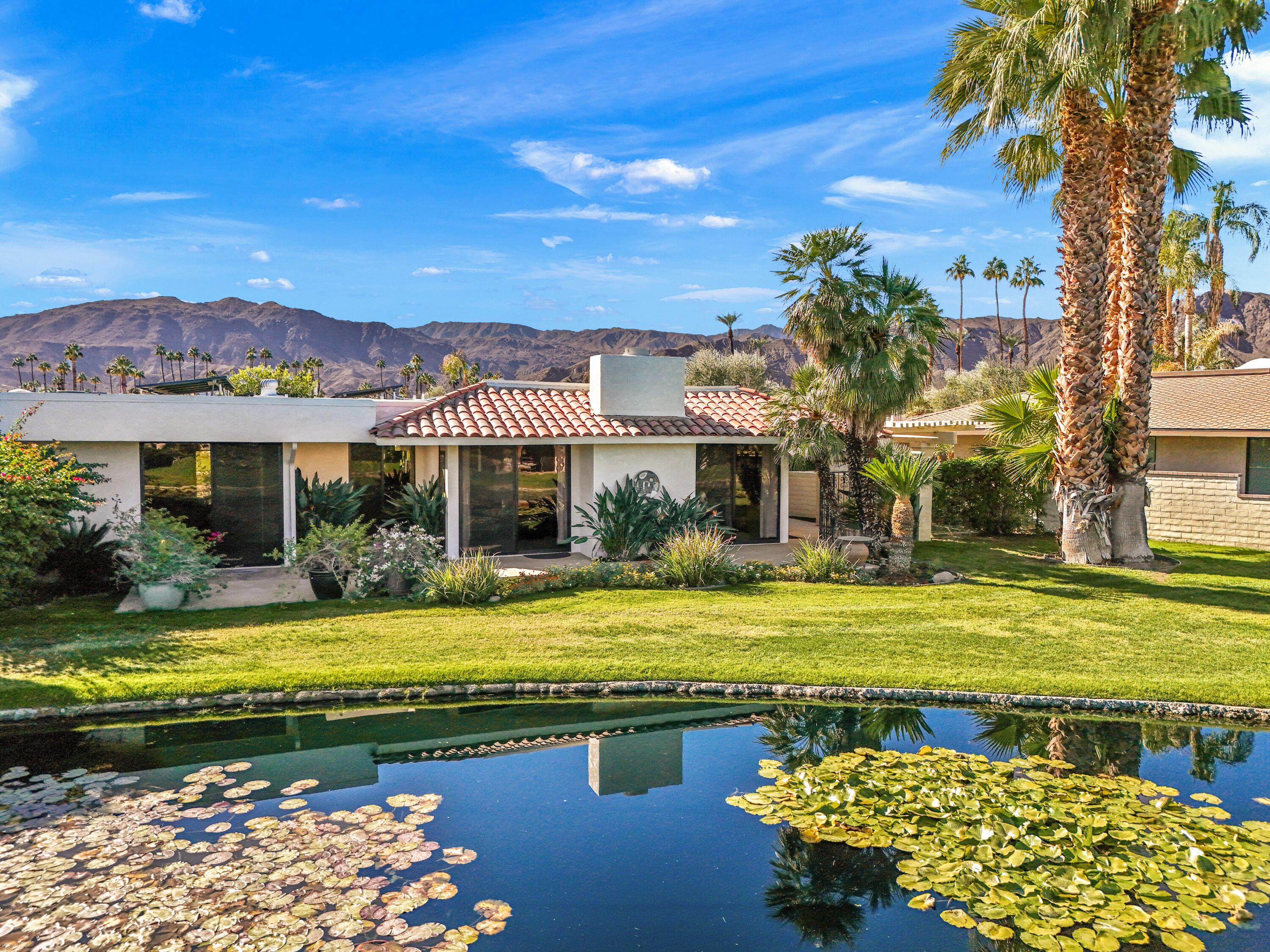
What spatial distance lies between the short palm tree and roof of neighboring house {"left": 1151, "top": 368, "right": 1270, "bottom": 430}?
24.0 feet

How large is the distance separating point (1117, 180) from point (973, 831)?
591 inches

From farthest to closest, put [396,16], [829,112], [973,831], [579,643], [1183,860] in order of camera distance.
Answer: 1. [829,112]
2. [396,16]
3. [579,643]
4. [973,831]
5. [1183,860]

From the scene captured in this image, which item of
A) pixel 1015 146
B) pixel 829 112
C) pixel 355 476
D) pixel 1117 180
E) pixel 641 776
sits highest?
pixel 829 112

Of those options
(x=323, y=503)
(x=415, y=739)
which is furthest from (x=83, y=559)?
(x=415, y=739)

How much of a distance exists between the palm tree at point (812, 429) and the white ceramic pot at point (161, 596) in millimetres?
11707

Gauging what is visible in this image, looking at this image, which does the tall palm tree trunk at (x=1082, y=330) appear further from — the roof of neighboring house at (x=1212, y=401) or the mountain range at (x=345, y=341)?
the mountain range at (x=345, y=341)

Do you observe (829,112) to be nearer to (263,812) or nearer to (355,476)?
(355,476)

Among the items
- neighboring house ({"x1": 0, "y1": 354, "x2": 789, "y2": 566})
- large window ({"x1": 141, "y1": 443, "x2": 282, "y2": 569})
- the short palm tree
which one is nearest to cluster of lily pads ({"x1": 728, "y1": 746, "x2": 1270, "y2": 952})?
the short palm tree

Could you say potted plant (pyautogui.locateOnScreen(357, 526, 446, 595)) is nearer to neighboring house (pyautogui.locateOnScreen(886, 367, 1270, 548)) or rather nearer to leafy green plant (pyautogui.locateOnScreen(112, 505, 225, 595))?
leafy green plant (pyautogui.locateOnScreen(112, 505, 225, 595))

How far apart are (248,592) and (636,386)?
8.90 meters

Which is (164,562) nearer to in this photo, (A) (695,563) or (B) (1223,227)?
(A) (695,563)

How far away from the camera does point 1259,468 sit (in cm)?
1905

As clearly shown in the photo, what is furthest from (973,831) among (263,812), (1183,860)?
(263,812)

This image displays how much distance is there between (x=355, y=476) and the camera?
18141mm
